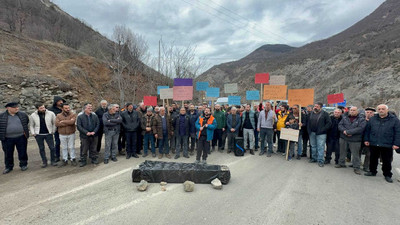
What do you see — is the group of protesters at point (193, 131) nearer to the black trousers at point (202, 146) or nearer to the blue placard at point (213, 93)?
the black trousers at point (202, 146)

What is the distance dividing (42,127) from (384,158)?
9488 mm

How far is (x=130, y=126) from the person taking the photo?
6395mm

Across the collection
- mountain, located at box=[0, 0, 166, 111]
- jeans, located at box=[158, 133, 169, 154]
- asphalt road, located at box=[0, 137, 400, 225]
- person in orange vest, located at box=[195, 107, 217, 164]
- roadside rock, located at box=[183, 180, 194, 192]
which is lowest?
asphalt road, located at box=[0, 137, 400, 225]

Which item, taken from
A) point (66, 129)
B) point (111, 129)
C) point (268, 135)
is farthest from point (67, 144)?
point (268, 135)

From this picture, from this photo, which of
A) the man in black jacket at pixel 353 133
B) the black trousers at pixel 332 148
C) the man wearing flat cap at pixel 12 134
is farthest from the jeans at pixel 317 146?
the man wearing flat cap at pixel 12 134

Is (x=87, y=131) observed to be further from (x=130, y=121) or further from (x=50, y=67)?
(x=50, y=67)

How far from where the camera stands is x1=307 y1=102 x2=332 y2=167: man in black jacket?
5918 mm

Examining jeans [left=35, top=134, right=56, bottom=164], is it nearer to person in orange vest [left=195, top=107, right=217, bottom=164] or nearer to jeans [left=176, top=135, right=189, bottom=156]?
jeans [left=176, top=135, right=189, bottom=156]

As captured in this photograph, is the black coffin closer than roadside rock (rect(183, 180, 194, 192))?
No

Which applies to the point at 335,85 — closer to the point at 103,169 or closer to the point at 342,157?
the point at 342,157

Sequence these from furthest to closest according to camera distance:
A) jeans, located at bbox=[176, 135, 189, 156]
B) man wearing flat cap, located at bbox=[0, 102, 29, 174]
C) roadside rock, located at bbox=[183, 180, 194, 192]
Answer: jeans, located at bbox=[176, 135, 189, 156] < man wearing flat cap, located at bbox=[0, 102, 29, 174] < roadside rock, located at bbox=[183, 180, 194, 192]

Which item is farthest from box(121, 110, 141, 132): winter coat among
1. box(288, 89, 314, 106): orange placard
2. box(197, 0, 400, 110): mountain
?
box(197, 0, 400, 110): mountain

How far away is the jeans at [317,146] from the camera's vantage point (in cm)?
595

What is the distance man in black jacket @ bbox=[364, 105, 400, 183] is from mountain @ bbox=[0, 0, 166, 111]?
15.4 m
